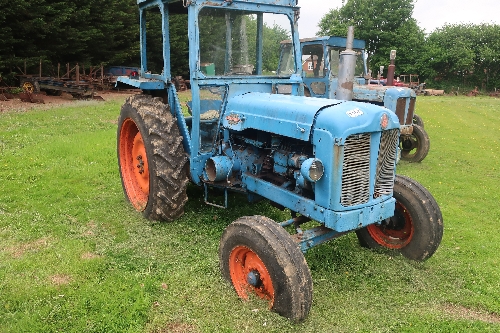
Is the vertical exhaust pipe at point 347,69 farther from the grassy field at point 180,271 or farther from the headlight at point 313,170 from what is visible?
the grassy field at point 180,271

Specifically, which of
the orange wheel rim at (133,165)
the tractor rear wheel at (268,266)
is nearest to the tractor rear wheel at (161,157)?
the orange wheel rim at (133,165)

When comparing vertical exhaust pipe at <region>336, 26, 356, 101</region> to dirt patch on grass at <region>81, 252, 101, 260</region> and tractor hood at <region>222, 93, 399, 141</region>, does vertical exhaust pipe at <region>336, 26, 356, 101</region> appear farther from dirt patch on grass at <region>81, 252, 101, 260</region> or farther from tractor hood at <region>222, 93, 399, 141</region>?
dirt patch on grass at <region>81, 252, 101, 260</region>

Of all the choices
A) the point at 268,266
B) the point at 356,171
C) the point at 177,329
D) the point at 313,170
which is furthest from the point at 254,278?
the point at 356,171

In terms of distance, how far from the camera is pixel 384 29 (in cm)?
3875

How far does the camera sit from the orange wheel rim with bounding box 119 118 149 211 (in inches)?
206

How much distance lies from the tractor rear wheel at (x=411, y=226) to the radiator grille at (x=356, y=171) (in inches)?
29.7

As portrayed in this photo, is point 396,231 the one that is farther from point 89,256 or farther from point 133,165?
point 133,165

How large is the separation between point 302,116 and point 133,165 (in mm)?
2890

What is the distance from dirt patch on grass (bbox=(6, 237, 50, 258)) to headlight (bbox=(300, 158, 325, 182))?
2.71 m

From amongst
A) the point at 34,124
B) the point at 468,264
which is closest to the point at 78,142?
the point at 34,124

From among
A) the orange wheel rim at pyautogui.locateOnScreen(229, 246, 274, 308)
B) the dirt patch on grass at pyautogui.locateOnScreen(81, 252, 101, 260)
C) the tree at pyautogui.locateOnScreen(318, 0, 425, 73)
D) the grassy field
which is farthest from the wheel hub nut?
the tree at pyautogui.locateOnScreen(318, 0, 425, 73)

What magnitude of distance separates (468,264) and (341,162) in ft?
6.21

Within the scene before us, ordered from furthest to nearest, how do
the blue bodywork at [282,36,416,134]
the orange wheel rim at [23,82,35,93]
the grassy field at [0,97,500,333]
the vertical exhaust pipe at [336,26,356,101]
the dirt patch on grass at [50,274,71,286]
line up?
the orange wheel rim at [23,82,35,93] < the blue bodywork at [282,36,416,134] < the vertical exhaust pipe at [336,26,356,101] < the dirt patch on grass at [50,274,71,286] < the grassy field at [0,97,500,333]

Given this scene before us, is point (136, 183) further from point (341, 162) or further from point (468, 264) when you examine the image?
point (468, 264)
